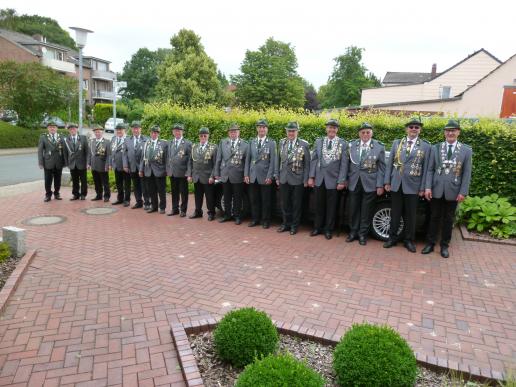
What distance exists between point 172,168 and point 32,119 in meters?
21.2

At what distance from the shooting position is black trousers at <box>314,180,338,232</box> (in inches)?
283

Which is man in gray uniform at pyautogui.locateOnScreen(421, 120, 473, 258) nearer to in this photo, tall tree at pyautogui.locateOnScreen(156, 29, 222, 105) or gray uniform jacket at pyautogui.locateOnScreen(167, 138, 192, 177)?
gray uniform jacket at pyautogui.locateOnScreen(167, 138, 192, 177)

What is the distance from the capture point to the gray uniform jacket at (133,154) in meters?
9.14

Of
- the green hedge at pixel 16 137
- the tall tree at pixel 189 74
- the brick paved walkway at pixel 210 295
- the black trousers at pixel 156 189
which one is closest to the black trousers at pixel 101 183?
the black trousers at pixel 156 189

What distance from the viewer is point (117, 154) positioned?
31.0 ft

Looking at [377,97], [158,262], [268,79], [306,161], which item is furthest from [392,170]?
[268,79]

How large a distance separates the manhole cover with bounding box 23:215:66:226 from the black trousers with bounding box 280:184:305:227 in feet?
14.9

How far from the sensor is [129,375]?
322 centimetres

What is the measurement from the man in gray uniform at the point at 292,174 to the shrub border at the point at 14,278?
4201 millimetres

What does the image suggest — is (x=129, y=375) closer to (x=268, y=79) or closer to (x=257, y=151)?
(x=257, y=151)

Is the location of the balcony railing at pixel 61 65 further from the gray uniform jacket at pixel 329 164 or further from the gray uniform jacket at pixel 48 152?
the gray uniform jacket at pixel 329 164

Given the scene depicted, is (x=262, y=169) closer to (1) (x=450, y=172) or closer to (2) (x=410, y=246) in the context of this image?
(2) (x=410, y=246)

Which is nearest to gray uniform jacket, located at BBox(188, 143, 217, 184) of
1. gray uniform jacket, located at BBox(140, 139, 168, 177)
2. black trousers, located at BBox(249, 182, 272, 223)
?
gray uniform jacket, located at BBox(140, 139, 168, 177)

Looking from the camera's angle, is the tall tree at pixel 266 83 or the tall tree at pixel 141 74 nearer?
the tall tree at pixel 266 83
